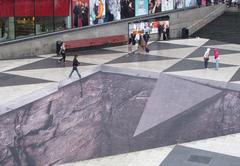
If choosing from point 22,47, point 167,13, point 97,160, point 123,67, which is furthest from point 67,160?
point 167,13

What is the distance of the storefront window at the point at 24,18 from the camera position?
31672 millimetres

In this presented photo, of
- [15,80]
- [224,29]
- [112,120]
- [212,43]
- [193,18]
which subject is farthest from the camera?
[193,18]

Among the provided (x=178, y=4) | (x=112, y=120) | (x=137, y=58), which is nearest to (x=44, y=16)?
(x=137, y=58)

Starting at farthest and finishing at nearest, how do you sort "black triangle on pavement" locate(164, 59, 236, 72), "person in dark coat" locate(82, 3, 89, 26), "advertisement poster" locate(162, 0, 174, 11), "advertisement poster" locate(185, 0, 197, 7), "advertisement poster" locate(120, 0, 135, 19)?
"advertisement poster" locate(185, 0, 197, 7), "advertisement poster" locate(162, 0, 174, 11), "advertisement poster" locate(120, 0, 135, 19), "person in dark coat" locate(82, 3, 89, 26), "black triangle on pavement" locate(164, 59, 236, 72)

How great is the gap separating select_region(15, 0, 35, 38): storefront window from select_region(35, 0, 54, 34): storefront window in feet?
1.28

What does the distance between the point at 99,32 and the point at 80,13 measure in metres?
1.96

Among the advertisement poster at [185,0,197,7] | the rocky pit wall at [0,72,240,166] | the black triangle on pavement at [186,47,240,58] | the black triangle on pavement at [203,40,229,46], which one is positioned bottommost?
the rocky pit wall at [0,72,240,166]

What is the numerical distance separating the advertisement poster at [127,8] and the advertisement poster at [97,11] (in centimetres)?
209

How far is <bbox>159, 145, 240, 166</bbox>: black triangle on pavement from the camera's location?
616 inches

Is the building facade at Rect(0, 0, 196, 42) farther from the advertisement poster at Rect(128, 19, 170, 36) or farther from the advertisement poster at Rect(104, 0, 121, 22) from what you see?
the advertisement poster at Rect(128, 19, 170, 36)

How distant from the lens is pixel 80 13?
34781 millimetres

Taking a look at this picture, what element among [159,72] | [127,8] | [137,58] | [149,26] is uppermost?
[127,8]

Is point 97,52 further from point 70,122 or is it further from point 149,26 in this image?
point 70,122

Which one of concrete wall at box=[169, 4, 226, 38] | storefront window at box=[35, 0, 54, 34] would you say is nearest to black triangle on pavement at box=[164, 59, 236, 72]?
storefront window at box=[35, 0, 54, 34]
